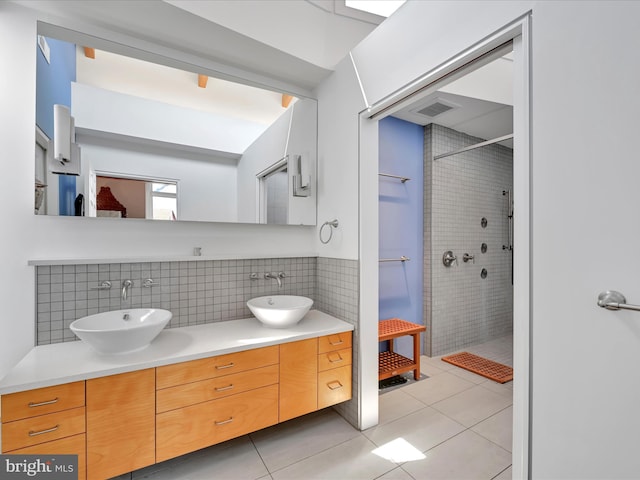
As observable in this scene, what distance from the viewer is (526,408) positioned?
114 centimetres

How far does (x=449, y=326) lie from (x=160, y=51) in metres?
3.55

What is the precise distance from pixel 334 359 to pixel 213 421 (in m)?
0.79

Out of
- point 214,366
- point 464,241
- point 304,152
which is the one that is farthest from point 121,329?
point 464,241

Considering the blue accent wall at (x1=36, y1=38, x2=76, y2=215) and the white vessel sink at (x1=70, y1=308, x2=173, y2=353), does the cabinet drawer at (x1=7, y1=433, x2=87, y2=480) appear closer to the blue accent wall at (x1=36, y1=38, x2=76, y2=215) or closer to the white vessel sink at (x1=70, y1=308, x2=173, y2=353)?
the white vessel sink at (x1=70, y1=308, x2=173, y2=353)

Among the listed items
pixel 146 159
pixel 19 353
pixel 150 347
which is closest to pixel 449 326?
pixel 150 347

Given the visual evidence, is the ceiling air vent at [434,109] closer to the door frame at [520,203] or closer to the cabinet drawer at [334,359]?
the door frame at [520,203]

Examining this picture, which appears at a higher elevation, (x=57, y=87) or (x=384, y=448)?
(x=57, y=87)

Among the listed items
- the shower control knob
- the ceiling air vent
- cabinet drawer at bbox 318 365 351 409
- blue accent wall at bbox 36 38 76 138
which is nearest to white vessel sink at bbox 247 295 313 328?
cabinet drawer at bbox 318 365 351 409

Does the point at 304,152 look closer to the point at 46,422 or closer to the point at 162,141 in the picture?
the point at 162,141

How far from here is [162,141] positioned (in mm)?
1999

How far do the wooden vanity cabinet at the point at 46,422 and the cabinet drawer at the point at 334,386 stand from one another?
1.23 m

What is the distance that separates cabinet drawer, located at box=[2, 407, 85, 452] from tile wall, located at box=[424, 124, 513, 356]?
2918mm

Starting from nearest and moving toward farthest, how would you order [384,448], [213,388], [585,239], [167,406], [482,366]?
[585,239] < [167,406] < [213,388] < [384,448] < [482,366]

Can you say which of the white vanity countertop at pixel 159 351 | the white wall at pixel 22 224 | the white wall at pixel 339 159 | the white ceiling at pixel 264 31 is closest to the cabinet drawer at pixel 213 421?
the white vanity countertop at pixel 159 351
